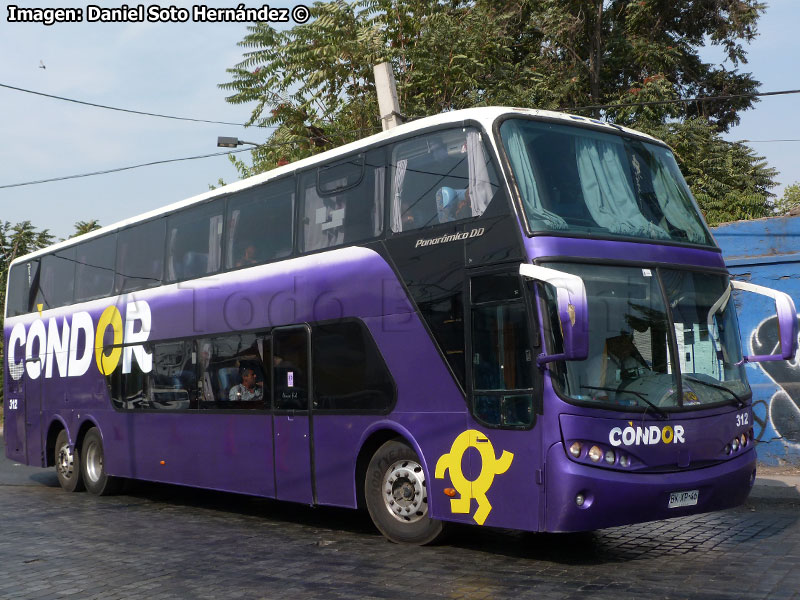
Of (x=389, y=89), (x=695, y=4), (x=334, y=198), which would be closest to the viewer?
(x=334, y=198)

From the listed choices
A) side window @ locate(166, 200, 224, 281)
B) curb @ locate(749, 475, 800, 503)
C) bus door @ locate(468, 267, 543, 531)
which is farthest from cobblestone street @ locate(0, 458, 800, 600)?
side window @ locate(166, 200, 224, 281)

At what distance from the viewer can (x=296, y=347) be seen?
10.5m

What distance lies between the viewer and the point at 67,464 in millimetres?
15656

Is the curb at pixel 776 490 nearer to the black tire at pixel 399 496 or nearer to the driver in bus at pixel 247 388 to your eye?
the black tire at pixel 399 496

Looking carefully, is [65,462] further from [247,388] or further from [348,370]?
[348,370]

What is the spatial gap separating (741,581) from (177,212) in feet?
→ 28.7

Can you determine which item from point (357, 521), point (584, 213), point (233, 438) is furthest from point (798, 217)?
point (233, 438)

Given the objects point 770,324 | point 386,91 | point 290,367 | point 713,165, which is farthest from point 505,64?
point 290,367

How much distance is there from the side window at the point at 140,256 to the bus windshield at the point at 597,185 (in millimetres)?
6506

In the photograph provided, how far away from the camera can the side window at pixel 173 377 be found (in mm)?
12383

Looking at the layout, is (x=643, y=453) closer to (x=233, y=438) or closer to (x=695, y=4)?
(x=233, y=438)

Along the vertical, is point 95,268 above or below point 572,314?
above

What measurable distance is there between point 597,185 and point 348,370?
3099 millimetres

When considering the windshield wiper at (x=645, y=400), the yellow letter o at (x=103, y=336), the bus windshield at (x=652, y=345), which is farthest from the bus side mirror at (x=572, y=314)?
the yellow letter o at (x=103, y=336)
